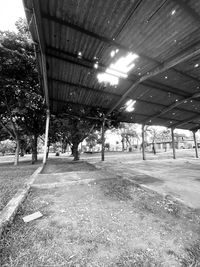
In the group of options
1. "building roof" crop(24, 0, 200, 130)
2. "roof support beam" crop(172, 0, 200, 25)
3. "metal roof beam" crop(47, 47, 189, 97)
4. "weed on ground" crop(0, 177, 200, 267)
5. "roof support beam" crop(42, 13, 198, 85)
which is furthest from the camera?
"metal roof beam" crop(47, 47, 189, 97)

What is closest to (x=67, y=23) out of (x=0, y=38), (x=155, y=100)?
(x=0, y=38)

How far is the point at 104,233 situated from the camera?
2025 millimetres

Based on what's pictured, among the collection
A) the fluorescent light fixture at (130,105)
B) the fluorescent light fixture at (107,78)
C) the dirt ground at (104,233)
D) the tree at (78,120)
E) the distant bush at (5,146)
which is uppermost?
the fluorescent light fixture at (107,78)

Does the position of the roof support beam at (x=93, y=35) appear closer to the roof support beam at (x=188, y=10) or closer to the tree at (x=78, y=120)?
the roof support beam at (x=188, y=10)

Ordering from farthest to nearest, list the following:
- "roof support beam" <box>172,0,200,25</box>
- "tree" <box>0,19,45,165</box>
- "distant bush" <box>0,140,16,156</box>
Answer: "distant bush" <box>0,140,16,156</box>, "tree" <box>0,19,45,165</box>, "roof support beam" <box>172,0,200,25</box>

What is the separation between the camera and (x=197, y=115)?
12547 millimetres

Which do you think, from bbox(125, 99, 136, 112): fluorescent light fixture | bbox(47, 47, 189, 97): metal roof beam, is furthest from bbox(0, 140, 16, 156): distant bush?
bbox(47, 47, 189, 97): metal roof beam

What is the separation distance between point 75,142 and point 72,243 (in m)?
11.3

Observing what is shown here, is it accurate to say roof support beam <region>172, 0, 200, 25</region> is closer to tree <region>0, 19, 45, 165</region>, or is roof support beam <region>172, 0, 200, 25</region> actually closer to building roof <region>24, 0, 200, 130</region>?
building roof <region>24, 0, 200, 130</region>

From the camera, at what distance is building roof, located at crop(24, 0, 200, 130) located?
3461 millimetres

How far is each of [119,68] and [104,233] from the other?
598 cm

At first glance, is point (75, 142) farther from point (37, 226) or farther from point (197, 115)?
point (197, 115)

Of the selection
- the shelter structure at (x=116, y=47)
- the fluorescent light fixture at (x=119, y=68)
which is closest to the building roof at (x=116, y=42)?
the shelter structure at (x=116, y=47)

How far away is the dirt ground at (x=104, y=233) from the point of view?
1562 millimetres
